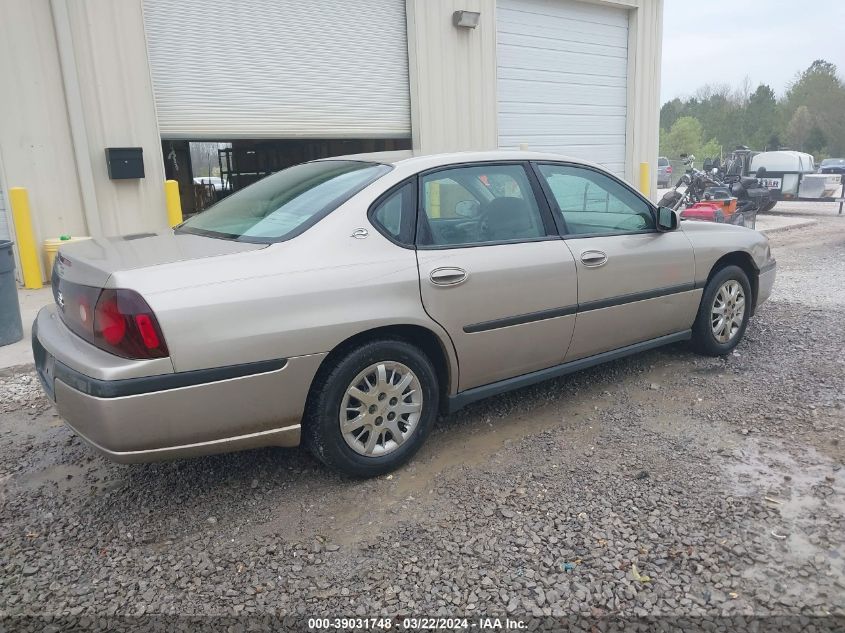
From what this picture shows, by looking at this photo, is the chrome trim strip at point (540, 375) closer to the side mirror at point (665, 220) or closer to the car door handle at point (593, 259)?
the car door handle at point (593, 259)

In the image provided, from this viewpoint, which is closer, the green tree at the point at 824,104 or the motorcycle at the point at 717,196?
the motorcycle at the point at 717,196

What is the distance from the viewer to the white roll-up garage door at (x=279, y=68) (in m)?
8.37

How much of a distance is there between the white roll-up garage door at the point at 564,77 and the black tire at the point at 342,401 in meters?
9.00

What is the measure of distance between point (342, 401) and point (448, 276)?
83cm

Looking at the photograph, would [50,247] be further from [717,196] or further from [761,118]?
[761,118]

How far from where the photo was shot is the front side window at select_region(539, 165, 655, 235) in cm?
404

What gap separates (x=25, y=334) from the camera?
5996 mm

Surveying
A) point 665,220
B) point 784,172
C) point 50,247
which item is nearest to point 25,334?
point 50,247

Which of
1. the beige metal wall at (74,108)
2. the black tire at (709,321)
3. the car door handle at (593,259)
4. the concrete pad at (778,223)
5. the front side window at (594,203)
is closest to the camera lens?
the car door handle at (593,259)

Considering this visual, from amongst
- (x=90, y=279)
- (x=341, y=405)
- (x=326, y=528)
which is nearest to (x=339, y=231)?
(x=341, y=405)

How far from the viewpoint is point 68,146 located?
775cm

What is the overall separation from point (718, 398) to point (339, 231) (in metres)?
2.70

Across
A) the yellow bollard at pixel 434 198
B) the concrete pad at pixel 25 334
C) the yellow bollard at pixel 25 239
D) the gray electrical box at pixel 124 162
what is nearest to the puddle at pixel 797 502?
the yellow bollard at pixel 434 198

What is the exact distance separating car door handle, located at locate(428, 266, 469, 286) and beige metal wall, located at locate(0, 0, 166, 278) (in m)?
6.11
